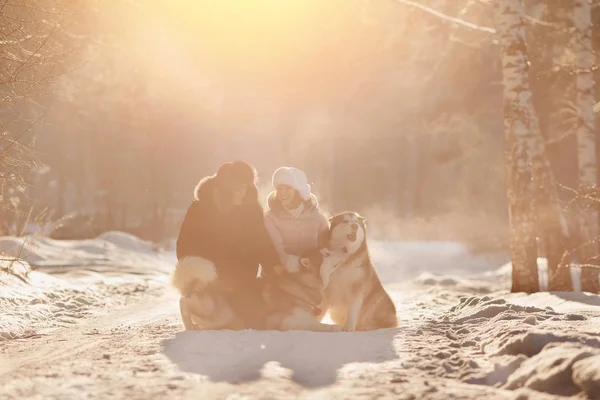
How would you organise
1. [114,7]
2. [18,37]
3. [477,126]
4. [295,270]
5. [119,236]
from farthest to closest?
1. [119,236]
2. [477,126]
3. [114,7]
4. [18,37]
5. [295,270]

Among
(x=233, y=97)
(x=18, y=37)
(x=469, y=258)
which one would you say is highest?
(x=233, y=97)

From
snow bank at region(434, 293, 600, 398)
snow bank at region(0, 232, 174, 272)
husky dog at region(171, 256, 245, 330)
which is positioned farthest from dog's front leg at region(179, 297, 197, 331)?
snow bank at region(0, 232, 174, 272)

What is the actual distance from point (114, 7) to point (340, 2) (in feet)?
14.7

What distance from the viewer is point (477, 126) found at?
2388 cm

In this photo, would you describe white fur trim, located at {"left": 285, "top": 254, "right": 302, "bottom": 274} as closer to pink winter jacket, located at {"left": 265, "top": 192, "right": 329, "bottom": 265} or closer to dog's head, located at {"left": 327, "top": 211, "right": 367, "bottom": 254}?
pink winter jacket, located at {"left": 265, "top": 192, "right": 329, "bottom": 265}

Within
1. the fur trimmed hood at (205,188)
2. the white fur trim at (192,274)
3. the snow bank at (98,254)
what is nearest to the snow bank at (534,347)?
the white fur trim at (192,274)

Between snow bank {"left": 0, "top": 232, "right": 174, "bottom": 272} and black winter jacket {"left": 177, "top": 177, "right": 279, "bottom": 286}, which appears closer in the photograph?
black winter jacket {"left": 177, "top": 177, "right": 279, "bottom": 286}

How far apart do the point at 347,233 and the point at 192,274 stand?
1.52 metres

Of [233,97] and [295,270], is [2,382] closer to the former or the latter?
[295,270]

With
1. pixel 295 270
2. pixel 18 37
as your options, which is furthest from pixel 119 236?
pixel 295 270

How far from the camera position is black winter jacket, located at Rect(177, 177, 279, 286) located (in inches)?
263

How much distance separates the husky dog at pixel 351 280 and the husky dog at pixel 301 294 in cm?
10

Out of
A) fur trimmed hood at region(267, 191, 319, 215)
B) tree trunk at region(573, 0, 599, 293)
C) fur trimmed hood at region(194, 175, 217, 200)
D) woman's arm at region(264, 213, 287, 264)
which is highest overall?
tree trunk at region(573, 0, 599, 293)

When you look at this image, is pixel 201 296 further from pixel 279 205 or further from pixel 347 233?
pixel 347 233
